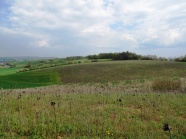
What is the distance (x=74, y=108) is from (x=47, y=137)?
156 inches

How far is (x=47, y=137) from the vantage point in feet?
20.7

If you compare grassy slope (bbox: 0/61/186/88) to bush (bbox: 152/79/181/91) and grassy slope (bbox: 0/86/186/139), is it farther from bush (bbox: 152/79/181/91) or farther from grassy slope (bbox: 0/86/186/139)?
grassy slope (bbox: 0/86/186/139)

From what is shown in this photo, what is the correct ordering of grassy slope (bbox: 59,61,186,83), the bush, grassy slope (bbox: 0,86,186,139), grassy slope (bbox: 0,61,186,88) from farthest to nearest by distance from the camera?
grassy slope (bbox: 59,61,186,83) < grassy slope (bbox: 0,61,186,88) < the bush < grassy slope (bbox: 0,86,186,139)

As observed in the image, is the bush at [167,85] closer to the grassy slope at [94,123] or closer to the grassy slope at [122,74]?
the grassy slope at [94,123]

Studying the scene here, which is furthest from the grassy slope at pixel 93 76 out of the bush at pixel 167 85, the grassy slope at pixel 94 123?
the grassy slope at pixel 94 123

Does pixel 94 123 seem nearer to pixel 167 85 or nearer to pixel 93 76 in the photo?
pixel 167 85

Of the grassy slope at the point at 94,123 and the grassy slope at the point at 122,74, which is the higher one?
the grassy slope at the point at 94,123

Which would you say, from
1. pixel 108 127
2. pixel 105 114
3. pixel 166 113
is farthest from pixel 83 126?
pixel 166 113

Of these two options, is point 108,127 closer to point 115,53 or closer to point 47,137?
point 47,137

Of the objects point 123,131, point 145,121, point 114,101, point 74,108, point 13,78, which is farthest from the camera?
point 13,78

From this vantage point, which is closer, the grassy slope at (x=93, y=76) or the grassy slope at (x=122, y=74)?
the grassy slope at (x=93, y=76)

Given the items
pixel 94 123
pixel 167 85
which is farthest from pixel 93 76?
pixel 94 123

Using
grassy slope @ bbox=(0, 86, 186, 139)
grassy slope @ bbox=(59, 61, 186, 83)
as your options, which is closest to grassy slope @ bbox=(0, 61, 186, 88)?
grassy slope @ bbox=(59, 61, 186, 83)

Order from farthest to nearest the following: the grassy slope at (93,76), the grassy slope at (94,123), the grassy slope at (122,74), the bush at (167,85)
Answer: the grassy slope at (122,74) → the grassy slope at (93,76) → the bush at (167,85) → the grassy slope at (94,123)
